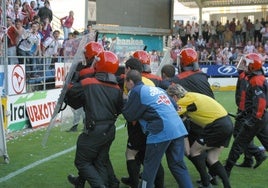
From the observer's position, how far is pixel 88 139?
5.89 m

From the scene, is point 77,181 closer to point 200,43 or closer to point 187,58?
point 187,58

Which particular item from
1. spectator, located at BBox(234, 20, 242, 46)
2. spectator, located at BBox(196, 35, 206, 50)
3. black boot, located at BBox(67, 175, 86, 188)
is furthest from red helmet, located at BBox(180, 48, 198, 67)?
spectator, located at BBox(234, 20, 242, 46)

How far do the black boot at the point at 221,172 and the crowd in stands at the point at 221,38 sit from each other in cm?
2253

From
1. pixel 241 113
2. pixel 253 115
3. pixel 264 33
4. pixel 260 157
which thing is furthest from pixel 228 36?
pixel 253 115

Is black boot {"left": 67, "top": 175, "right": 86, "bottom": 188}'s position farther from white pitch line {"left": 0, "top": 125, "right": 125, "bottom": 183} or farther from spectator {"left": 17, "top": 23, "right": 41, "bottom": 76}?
spectator {"left": 17, "top": 23, "right": 41, "bottom": 76}

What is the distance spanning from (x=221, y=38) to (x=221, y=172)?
26691 millimetres

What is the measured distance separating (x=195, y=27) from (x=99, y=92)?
27.2m

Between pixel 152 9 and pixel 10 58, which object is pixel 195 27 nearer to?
pixel 152 9

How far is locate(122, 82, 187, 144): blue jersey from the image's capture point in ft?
17.7

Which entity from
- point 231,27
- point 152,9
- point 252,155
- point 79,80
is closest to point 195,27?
point 231,27

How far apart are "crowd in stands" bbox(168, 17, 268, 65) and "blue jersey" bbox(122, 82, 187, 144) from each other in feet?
77.5

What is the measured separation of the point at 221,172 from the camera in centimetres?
649

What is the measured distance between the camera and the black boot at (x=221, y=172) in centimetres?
642

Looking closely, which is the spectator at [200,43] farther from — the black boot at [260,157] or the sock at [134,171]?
the sock at [134,171]
